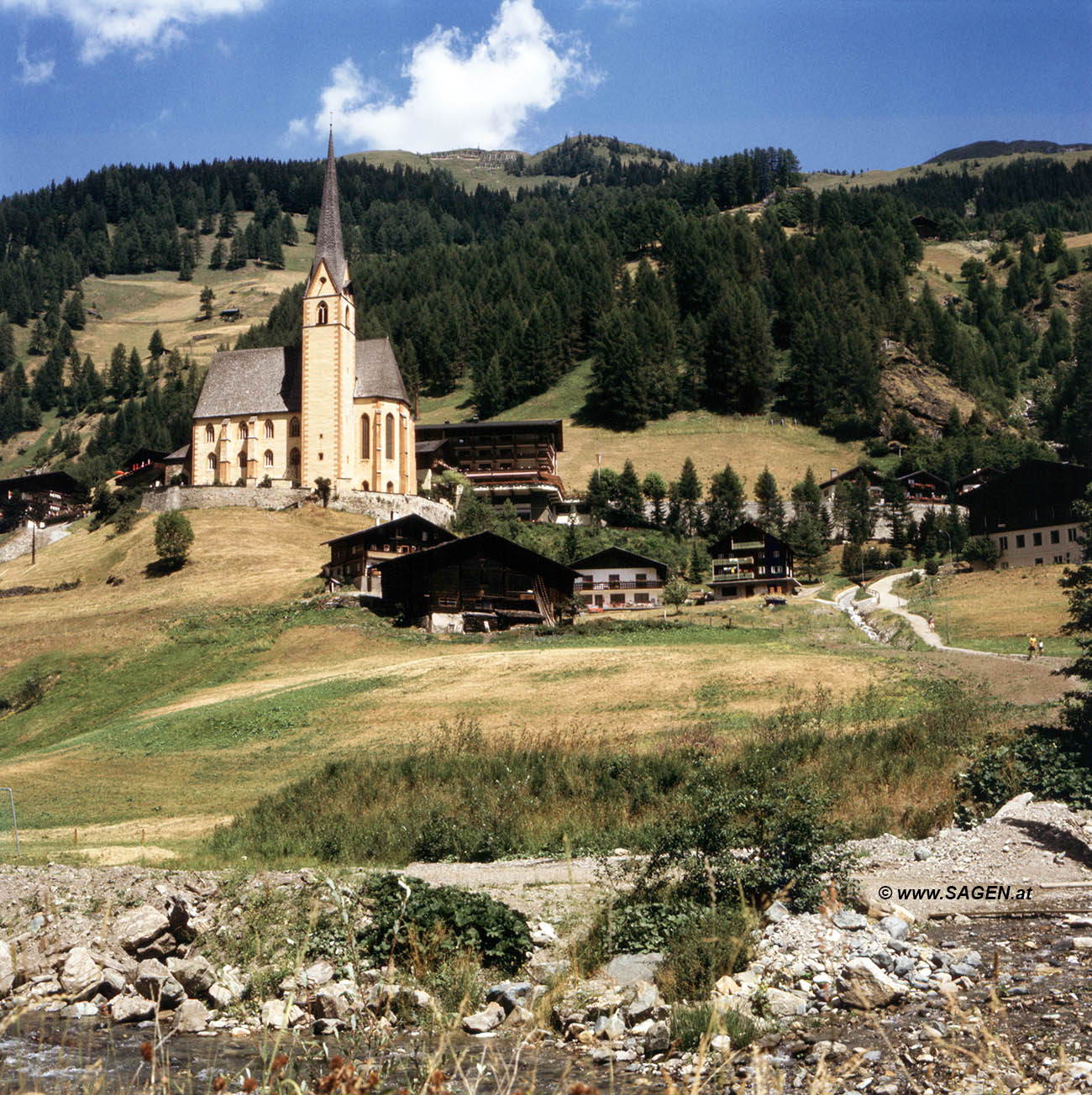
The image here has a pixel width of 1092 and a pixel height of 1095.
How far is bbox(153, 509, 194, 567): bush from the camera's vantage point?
7575cm

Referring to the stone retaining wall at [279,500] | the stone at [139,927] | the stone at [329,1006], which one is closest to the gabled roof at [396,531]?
the stone retaining wall at [279,500]

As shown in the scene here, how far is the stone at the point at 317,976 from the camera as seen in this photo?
14742 millimetres

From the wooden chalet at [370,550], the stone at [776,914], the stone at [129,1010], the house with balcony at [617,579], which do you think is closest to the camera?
the stone at [129,1010]

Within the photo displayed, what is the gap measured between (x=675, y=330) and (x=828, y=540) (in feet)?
182

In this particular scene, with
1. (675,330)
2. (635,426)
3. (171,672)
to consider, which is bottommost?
(171,672)

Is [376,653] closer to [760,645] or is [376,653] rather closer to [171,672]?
[171,672]

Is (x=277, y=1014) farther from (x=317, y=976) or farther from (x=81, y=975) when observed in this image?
(x=81, y=975)

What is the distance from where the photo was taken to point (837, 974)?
47.9 ft

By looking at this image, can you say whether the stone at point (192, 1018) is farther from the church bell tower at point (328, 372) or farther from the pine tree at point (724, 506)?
the pine tree at point (724, 506)

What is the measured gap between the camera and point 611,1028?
13.5 m

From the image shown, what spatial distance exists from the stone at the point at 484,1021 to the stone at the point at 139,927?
521 centimetres

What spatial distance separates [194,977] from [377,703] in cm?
2908

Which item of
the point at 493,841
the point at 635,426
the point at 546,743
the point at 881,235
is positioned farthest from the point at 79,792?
the point at 881,235

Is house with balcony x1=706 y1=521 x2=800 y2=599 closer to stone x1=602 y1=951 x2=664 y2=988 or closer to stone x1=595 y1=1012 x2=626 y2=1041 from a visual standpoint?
stone x1=602 y1=951 x2=664 y2=988
